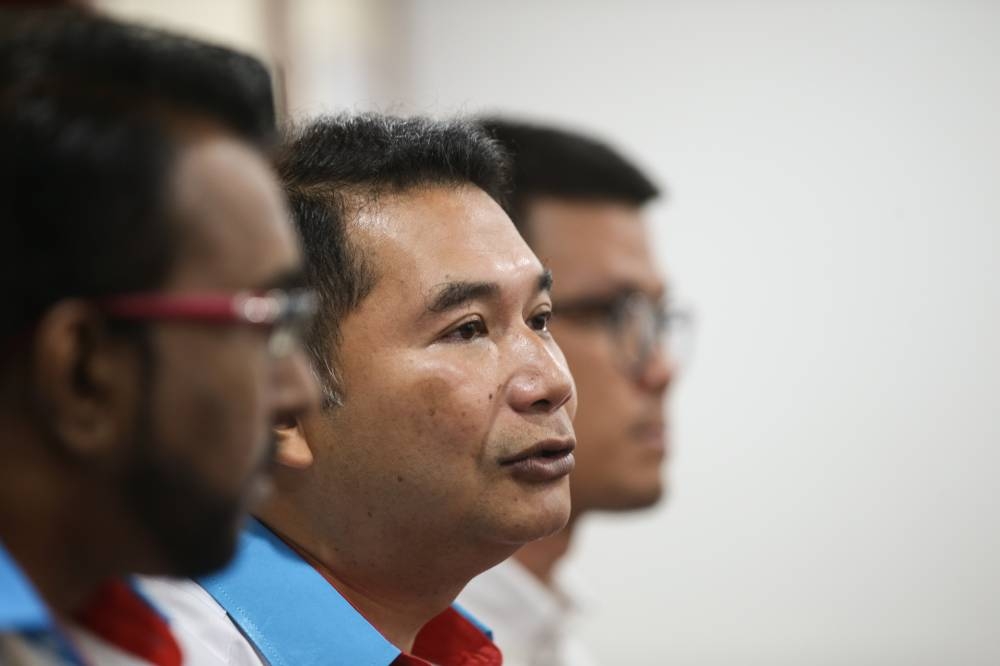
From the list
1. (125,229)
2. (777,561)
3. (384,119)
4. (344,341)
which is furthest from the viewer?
(777,561)

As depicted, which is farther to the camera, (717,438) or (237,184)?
(717,438)

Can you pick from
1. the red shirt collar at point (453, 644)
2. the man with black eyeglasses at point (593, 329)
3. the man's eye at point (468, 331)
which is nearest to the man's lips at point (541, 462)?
the man's eye at point (468, 331)

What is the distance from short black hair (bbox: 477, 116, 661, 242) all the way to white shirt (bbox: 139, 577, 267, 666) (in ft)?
3.43

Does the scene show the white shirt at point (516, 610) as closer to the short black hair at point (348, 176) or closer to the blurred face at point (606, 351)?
the blurred face at point (606, 351)

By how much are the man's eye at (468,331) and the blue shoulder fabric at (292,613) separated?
0.26 m

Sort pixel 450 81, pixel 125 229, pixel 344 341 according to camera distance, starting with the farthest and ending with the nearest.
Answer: pixel 450 81 → pixel 344 341 → pixel 125 229

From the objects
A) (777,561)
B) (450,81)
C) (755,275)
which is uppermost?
(450,81)

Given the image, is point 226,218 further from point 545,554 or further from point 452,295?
point 545,554

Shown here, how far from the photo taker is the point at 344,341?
119 centimetres

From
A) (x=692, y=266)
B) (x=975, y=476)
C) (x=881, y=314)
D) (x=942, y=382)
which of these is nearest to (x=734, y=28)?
(x=692, y=266)

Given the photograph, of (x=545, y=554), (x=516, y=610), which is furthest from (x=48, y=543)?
(x=545, y=554)

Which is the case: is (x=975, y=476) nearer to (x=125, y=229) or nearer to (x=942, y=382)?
(x=942, y=382)

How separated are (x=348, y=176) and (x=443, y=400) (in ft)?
0.82

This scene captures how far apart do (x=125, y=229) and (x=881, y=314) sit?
2.87 metres
